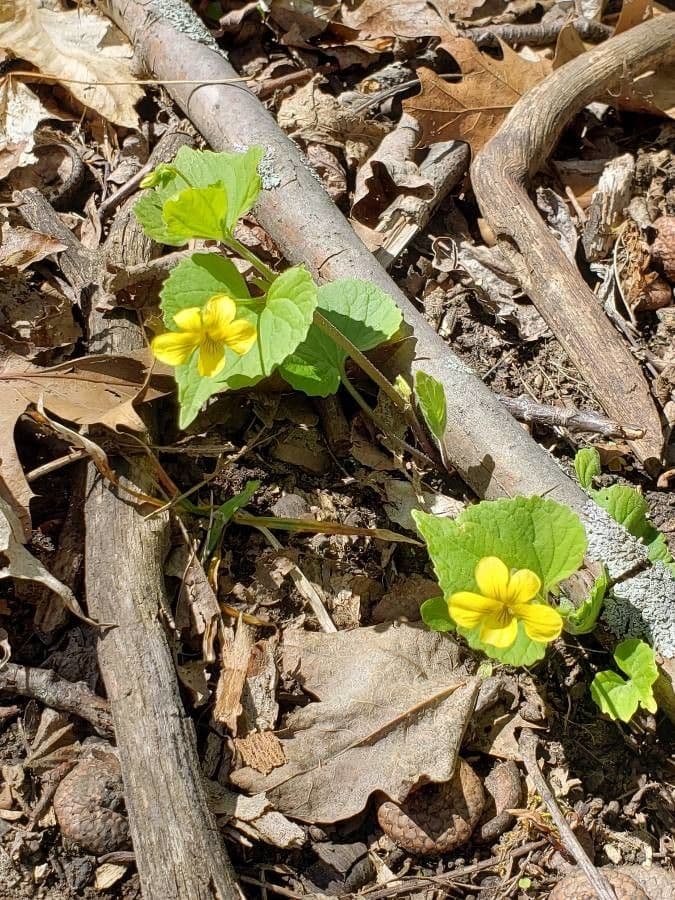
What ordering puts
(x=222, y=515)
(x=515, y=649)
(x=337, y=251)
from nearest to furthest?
(x=515, y=649) → (x=222, y=515) → (x=337, y=251)

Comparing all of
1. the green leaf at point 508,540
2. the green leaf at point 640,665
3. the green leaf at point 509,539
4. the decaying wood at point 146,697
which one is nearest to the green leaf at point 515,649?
the green leaf at point 508,540

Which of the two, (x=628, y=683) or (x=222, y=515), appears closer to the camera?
(x=628, y=683)

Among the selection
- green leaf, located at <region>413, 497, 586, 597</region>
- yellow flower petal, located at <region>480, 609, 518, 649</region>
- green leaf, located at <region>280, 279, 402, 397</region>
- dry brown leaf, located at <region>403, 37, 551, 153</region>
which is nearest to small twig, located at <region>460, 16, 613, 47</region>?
dry brown leaf, located at <region>403, 37, 551, 153</region>

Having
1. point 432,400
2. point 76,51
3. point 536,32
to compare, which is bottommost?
point 432,400

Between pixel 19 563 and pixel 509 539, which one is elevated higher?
pixel 19 563

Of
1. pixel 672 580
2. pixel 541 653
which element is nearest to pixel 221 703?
pixel 541 653

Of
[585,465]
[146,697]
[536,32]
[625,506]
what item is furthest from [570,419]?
[536,32]

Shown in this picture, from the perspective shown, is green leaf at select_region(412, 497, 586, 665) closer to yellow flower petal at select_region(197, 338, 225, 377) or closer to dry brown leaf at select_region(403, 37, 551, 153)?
yellow flower petal at select_region(197, 338, 225, 377)

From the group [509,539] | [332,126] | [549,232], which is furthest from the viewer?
[332,126]

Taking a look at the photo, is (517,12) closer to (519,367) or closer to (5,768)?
(519,367)

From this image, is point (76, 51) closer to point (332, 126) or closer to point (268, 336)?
point (332, 126)
